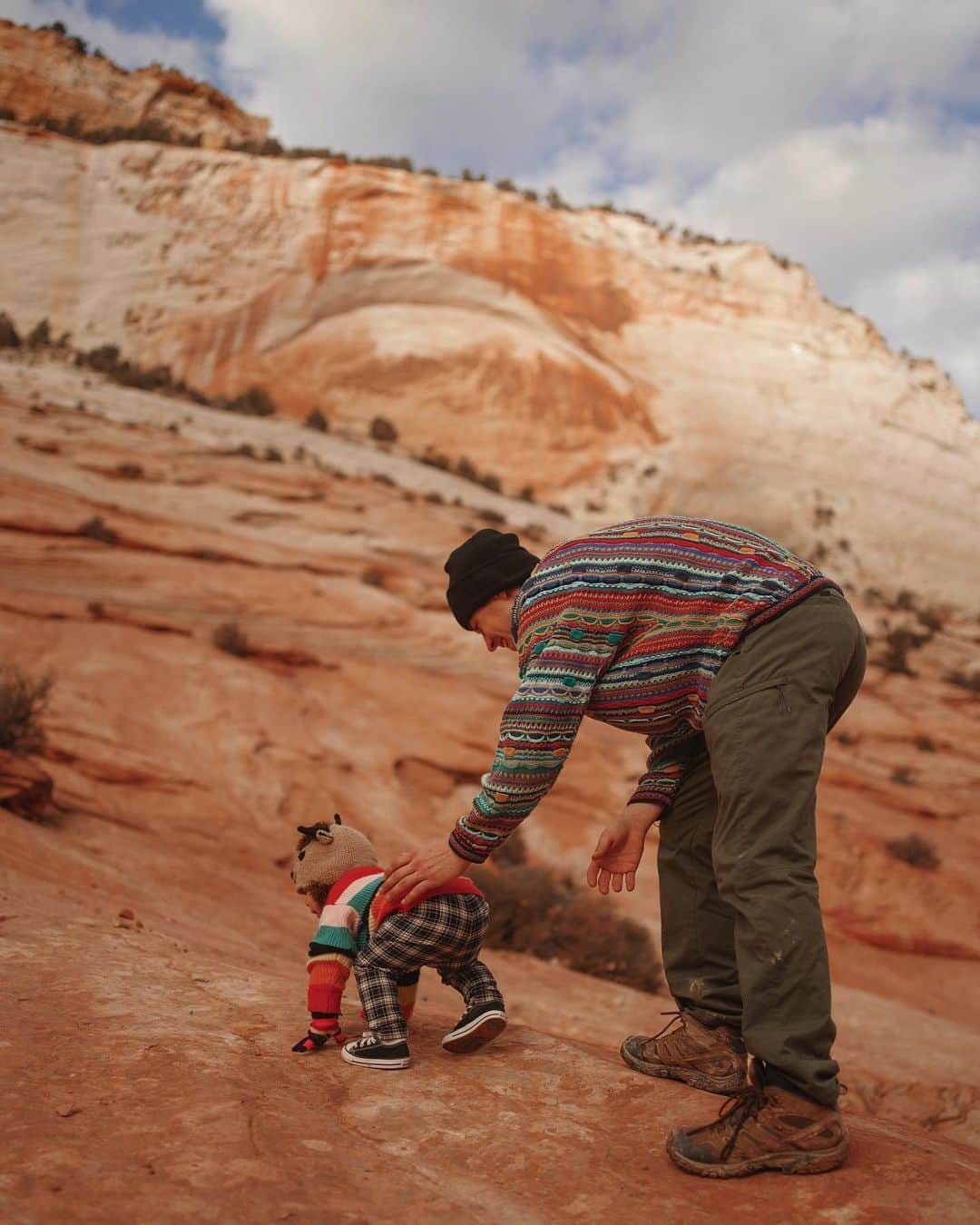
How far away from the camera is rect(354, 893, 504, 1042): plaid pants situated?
2.50 meters

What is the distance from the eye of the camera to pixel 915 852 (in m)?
10.2

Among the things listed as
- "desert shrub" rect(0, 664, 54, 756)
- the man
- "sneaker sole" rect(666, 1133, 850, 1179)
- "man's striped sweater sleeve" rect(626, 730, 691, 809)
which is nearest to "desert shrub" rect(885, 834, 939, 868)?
"desert shrub" rect(0, 664, 54, 756)

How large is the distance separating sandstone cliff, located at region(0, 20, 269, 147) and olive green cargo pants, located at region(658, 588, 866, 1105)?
34407 mm

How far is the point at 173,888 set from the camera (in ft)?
18.0

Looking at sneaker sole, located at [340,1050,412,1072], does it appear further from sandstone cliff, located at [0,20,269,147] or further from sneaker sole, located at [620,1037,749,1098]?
sandstone cliff, located at [0,20,269,147]

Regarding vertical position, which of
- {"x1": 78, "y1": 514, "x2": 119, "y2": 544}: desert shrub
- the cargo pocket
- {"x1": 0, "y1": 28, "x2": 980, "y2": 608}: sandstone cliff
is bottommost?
the cargo pocket

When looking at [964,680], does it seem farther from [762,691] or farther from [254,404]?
[762,691]

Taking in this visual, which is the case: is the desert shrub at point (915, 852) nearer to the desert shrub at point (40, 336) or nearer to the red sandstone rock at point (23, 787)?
the red sandstone rock at point (23, 787)

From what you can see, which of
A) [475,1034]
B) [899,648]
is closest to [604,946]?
[475,1034]

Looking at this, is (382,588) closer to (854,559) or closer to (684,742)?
(684,742)

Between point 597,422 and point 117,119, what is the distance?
75.9 ft

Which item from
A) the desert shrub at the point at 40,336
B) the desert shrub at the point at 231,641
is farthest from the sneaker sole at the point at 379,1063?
the desert shrub at the point at 40,336

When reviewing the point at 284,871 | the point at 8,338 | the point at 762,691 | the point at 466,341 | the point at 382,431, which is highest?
the point at 466,341

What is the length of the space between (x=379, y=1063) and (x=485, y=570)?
119 cm
